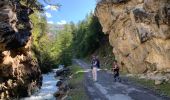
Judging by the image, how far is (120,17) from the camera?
43.4 meters

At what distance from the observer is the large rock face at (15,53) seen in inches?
1261

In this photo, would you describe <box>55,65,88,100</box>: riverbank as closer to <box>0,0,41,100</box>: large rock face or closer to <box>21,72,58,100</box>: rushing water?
<box>21,72,58,100</box>: rushing water

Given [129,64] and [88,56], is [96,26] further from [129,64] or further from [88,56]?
[129,64]

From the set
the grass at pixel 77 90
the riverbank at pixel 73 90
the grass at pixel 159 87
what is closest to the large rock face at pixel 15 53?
the riverbank at pixel 73 90

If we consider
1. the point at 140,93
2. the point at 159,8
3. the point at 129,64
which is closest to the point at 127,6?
the point at 129,64

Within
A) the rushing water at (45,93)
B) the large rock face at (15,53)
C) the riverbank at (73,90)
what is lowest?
the rushing water at (45,93)

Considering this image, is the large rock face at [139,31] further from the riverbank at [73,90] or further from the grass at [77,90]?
the grass at [77,90]

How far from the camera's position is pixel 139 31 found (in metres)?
36.0

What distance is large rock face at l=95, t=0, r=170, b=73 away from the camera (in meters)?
30.9

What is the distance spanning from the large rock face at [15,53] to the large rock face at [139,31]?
1197cm

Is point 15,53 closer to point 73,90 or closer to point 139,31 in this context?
point 73,90

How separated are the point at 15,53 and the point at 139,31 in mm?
15071

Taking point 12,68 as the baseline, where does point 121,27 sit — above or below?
above

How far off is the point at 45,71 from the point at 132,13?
4468 cm
